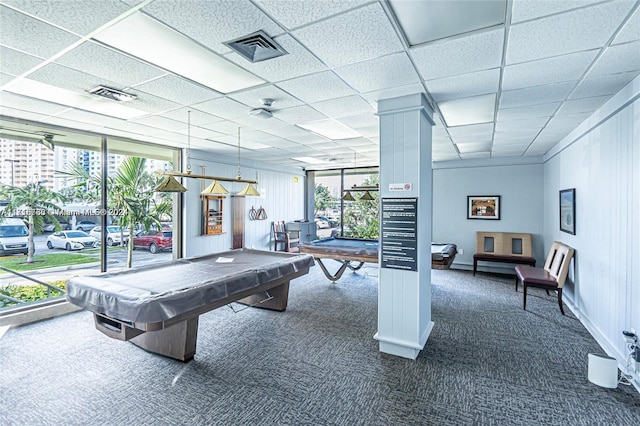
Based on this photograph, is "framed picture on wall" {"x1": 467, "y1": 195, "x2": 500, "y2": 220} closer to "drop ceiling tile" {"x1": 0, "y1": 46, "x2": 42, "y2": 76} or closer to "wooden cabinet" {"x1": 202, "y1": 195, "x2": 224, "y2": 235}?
"wooden cabinet" {"x1": 202, "y1": 195, "x2": 224, "y2": 235}

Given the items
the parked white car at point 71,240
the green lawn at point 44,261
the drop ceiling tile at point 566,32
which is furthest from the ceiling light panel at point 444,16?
the green lawn at point 44,261

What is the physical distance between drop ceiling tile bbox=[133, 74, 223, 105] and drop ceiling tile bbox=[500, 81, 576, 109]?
115 inches

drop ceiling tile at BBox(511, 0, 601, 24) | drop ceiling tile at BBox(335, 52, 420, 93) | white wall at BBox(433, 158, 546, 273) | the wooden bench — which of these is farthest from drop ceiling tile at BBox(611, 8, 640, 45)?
white wall at BBox(433, 158, 546, 273)

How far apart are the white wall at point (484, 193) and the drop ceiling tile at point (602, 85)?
3.95 meters

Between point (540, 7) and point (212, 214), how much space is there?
5.96 metres

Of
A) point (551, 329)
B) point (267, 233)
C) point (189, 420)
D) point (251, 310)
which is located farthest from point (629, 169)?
point (267, 233)

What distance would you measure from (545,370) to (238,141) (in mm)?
5012

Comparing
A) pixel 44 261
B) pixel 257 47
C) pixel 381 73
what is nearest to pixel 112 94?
pixel 257 47

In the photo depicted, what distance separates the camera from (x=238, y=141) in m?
5.34

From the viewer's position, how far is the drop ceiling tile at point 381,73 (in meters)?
2.40

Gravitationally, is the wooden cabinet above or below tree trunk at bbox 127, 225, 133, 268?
above

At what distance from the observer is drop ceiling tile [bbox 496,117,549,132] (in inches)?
156

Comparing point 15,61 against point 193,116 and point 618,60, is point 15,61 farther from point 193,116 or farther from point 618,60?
point 618,60

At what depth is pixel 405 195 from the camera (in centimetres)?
311
